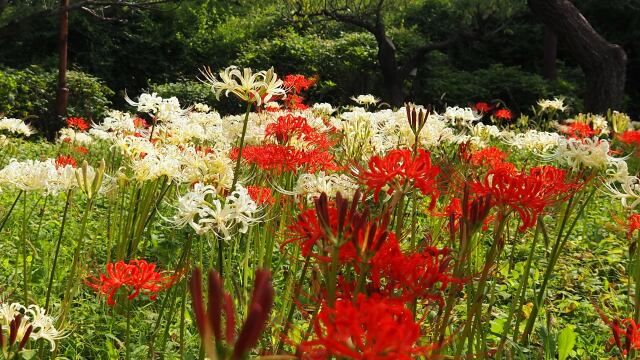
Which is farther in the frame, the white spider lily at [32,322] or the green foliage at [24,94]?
the green foliage at [24,94]

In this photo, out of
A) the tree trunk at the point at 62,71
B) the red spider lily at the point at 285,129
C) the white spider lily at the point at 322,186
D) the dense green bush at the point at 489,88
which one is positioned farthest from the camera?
the dense green bush at the point at 489,88

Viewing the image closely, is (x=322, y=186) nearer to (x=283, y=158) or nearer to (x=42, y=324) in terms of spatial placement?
(x=283, y=158)

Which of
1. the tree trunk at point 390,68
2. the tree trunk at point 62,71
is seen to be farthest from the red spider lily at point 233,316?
the tree trunk at point 390,68

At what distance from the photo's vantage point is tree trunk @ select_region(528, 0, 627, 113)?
26.9ft

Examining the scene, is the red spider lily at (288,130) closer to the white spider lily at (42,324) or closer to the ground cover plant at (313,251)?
the ground cover plant at (313,251)

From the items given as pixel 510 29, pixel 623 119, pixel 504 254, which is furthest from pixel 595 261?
pixel 510 29

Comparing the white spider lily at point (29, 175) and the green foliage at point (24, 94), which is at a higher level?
the white spider lily at point (29, 175)

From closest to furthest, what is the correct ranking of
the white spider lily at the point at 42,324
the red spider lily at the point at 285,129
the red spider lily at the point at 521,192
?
1. the red spider lily at the point at 521,192
2. the white spider lily at the point at 42,324
3. the red spider lily at the point at 285,129

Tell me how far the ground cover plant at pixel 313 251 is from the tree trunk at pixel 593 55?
168 inches

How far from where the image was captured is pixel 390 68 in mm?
12641

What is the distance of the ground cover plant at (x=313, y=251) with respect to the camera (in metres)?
0.91

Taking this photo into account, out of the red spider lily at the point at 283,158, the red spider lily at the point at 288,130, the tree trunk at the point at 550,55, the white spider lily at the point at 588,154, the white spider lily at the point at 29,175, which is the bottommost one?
the white spider lily at the point at 29,175

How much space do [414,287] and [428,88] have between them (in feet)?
43.6

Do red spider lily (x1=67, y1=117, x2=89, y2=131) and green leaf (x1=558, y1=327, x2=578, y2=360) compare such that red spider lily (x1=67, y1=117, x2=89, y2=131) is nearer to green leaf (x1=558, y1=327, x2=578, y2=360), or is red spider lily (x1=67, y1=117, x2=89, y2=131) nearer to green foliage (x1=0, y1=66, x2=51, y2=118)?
green foliage (x1=0, y1=66, x2=51, y2=118)
